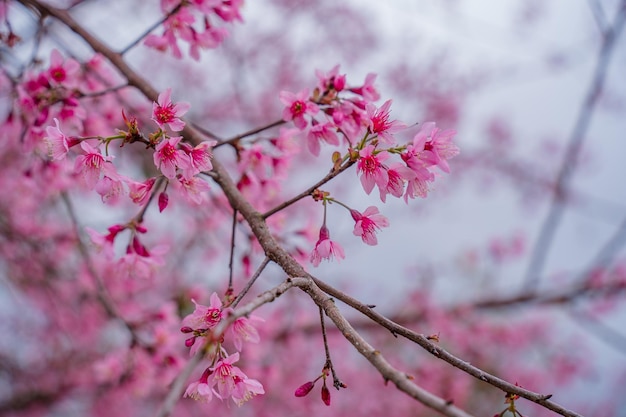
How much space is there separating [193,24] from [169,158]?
83 cm

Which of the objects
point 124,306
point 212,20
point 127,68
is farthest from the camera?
point 124,306

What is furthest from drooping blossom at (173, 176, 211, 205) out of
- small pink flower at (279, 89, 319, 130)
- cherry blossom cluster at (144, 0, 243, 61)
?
cherry blossom cluster at (144, 0, 243, 61)

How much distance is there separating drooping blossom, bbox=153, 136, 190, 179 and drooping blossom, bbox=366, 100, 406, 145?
49 cm

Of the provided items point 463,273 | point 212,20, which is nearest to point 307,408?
point 212,20

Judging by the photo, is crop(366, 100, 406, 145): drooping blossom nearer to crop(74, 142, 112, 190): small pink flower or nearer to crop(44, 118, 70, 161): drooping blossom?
crop(74, 142, 112, 190): small pink flower

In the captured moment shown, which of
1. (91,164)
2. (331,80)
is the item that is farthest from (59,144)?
(331,80)

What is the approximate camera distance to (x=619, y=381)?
10.6 metres

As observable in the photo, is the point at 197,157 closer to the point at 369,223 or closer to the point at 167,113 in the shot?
the point at 167,113

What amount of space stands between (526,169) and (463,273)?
300 centimetres

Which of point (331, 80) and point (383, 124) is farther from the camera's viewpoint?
point (331, 80)

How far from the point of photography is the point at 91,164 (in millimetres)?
1369

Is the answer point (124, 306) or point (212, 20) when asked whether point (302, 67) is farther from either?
point (212, 20)

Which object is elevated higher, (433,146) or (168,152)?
(433,146)

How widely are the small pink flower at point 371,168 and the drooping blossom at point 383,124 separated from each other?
9 cm
